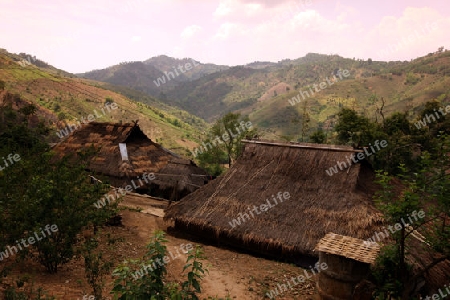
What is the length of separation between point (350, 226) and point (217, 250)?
4395 millimetres

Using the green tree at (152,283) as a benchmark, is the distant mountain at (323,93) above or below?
above

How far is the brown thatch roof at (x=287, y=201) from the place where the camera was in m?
9.36

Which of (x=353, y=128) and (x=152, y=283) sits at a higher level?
(x=152, y=283)

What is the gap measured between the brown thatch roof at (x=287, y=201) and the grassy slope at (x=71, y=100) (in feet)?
148

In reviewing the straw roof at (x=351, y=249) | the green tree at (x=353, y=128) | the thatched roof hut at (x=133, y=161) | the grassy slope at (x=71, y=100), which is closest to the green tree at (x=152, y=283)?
the straw roof at (x=351, y=249)

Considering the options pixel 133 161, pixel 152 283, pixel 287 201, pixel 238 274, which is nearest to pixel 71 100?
pixel 133 161

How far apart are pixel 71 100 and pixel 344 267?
68.7 meters

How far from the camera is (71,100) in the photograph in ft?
207

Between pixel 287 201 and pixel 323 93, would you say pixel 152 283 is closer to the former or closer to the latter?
pixel 287 201

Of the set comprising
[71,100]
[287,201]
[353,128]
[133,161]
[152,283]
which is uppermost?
[71,100]

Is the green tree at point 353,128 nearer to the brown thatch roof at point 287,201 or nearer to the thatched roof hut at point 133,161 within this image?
the brown thatch roof at point 287,201

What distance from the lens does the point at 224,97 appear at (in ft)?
582

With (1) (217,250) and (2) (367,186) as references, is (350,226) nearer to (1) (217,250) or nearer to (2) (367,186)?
(2) (367,186)

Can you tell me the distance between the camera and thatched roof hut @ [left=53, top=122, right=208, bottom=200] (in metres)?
18.6
